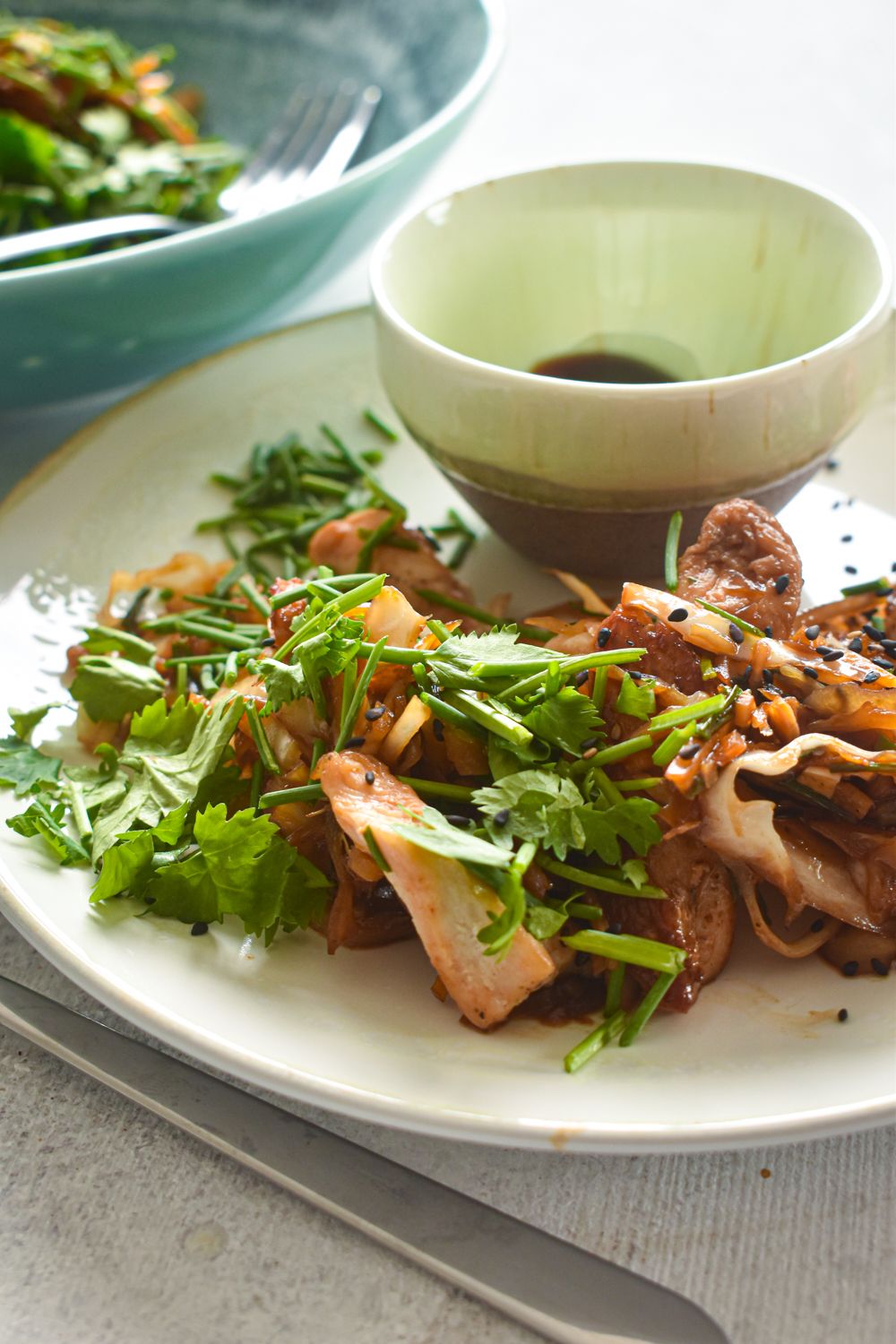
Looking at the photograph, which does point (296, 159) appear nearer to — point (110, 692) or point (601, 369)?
point (601, 369)

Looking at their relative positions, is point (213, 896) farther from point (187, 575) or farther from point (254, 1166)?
point (187, 575)

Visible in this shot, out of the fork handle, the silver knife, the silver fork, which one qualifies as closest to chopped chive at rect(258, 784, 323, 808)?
the silver knife

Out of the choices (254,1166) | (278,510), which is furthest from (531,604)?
(254,1166)

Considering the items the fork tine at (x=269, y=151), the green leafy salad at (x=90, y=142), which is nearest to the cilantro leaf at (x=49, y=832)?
the green leafy salad at (x=90, y=142)

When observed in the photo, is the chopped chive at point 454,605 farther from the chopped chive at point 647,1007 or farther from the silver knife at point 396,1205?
the silver knife at point 396,1205

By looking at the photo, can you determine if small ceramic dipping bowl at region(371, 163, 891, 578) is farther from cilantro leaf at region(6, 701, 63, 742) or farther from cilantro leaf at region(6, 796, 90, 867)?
cilantro leaf at region(6, 796, 90, 867)

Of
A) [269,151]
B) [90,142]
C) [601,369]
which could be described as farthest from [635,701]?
[90,142]
